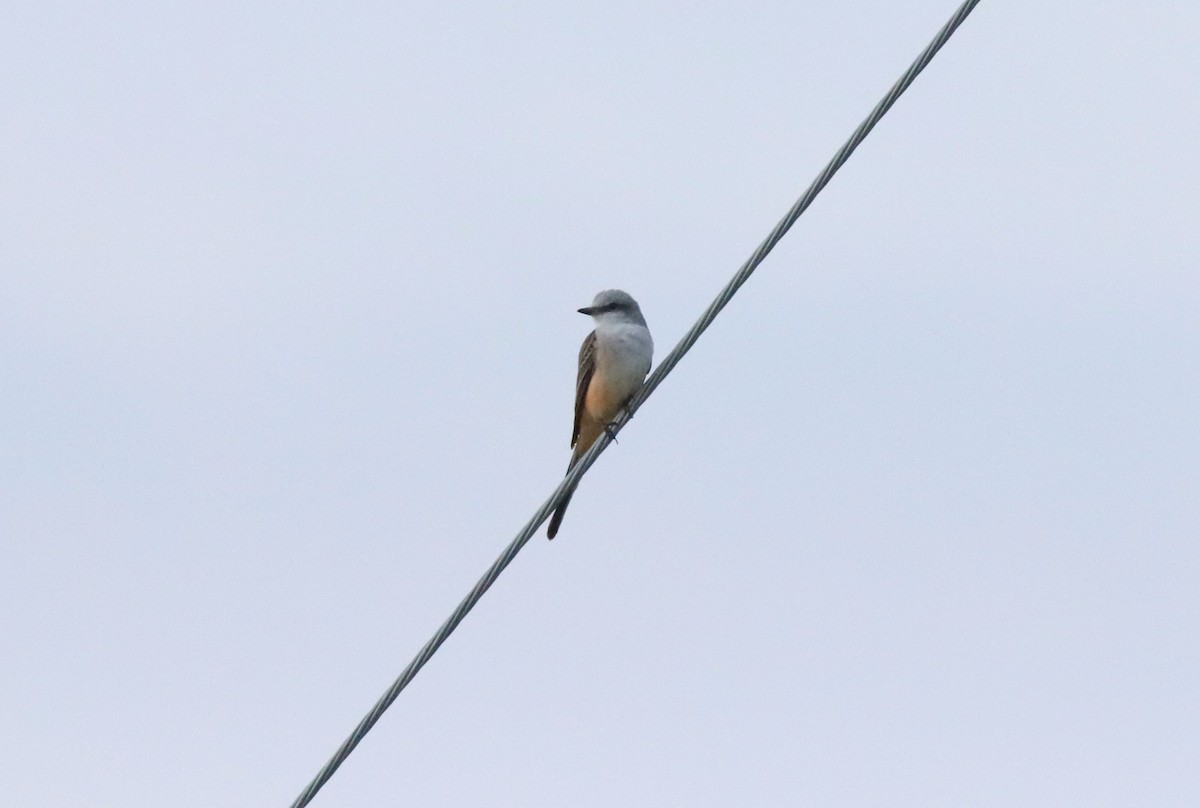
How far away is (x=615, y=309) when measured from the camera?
36.8 feet

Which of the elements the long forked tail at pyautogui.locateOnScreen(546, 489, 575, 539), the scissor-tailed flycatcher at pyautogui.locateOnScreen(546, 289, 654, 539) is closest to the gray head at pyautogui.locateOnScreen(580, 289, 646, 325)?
the scissor-tailed flycatcher at pyautogui.locateOnScreen(546, 289, 654, 539)

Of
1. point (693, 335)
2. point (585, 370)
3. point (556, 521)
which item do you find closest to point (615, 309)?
point (585, 370)

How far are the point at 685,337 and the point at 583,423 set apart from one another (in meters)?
4.28

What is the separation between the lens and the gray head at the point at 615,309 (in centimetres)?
1116

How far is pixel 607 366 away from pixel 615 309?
572mm

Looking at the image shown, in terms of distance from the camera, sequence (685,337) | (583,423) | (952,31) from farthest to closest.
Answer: (583,423) → (685,337) → (952,31)

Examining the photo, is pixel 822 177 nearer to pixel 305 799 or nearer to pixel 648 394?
pixel 648 394

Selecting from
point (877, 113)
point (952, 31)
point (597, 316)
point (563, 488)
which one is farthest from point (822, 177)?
point (597, 316)

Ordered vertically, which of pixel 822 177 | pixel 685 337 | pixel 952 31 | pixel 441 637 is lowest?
Result: pixel 441 637

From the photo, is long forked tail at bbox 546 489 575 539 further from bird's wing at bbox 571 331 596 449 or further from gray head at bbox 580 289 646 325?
gray head at bbox 580 289 646 325

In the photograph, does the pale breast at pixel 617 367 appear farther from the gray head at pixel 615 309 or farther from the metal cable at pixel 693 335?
the metal cable at pixel 693 335

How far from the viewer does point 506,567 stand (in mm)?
6762

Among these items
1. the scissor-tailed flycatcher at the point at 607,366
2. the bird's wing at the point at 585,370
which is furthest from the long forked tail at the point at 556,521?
the bird's wing at the point at 585,370

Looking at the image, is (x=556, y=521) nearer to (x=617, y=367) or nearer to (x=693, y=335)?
(x=617, y=367)
